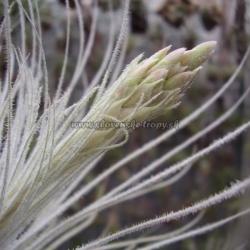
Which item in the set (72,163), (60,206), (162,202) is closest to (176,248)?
(162,202)

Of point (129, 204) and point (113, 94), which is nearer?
point (113, 94)

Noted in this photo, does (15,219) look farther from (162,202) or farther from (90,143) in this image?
(162,202)

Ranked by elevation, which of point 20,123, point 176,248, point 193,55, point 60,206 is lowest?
point 176,248

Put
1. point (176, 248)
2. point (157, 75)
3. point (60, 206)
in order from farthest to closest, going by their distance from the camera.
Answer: point (176, 248) < point (60, 206) < point (157, 75)

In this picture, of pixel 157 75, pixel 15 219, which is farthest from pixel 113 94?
pixel 15 219

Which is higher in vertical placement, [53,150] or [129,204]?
[53,150]

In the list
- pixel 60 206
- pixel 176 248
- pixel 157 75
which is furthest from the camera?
pixel 176 248

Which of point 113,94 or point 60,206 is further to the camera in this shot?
point 60,206

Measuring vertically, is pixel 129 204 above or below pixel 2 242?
below

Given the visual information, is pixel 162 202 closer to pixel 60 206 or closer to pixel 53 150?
pixel 60 206
